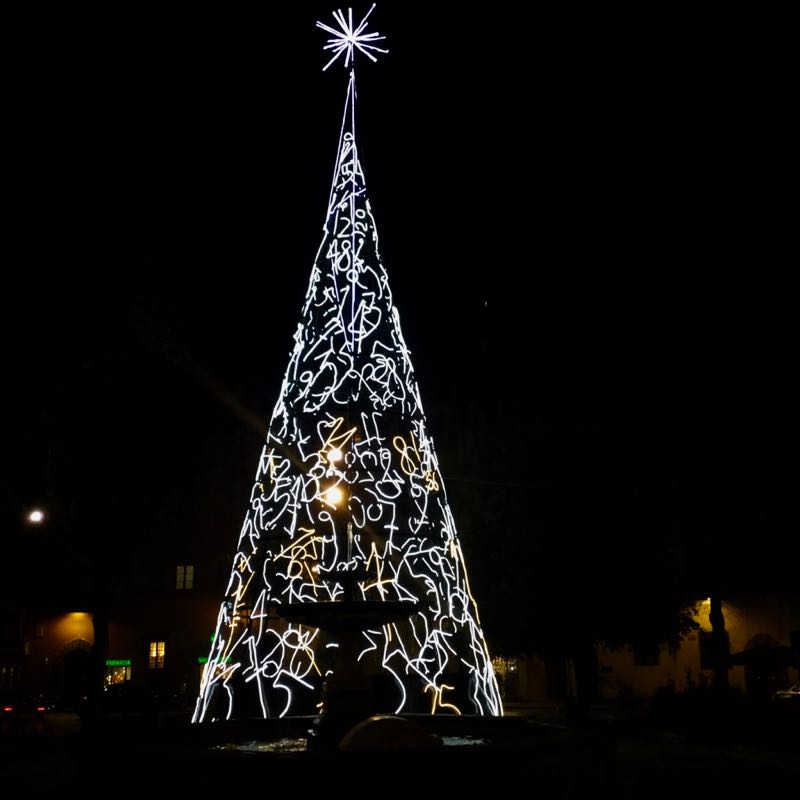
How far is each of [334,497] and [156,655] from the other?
104ft

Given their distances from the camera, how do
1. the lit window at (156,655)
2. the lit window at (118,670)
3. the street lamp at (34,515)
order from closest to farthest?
the street lamp at (34,515) → the lit window at (156,655) → the lit window at (118,670)

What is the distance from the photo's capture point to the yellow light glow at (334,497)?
541 inches

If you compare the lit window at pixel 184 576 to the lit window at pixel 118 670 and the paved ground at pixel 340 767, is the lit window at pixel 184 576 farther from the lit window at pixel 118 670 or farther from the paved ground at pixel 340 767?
the paved ground at pixel 340 767

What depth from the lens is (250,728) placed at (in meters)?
11.0

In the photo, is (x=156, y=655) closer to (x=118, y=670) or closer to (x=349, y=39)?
(x=118, y=670)

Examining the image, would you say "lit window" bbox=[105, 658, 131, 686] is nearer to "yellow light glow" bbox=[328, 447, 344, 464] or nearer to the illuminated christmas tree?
the illuminated christmas tree

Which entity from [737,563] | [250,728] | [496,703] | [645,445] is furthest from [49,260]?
[737,563]

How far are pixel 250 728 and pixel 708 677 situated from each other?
31.4 m

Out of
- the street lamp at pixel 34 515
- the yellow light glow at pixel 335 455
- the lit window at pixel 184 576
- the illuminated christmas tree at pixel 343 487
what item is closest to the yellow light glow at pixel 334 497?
the illuminated christmas tree at pixel 343 487

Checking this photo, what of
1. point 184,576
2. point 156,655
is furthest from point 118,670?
point 184,576

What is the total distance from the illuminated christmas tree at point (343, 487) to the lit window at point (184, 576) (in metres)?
28.6

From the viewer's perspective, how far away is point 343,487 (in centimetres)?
1349

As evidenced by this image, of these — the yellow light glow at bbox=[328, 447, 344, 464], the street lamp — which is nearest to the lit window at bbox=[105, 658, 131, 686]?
the street lamp

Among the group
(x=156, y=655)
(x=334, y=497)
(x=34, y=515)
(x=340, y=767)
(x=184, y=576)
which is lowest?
(x=340, y=767)
